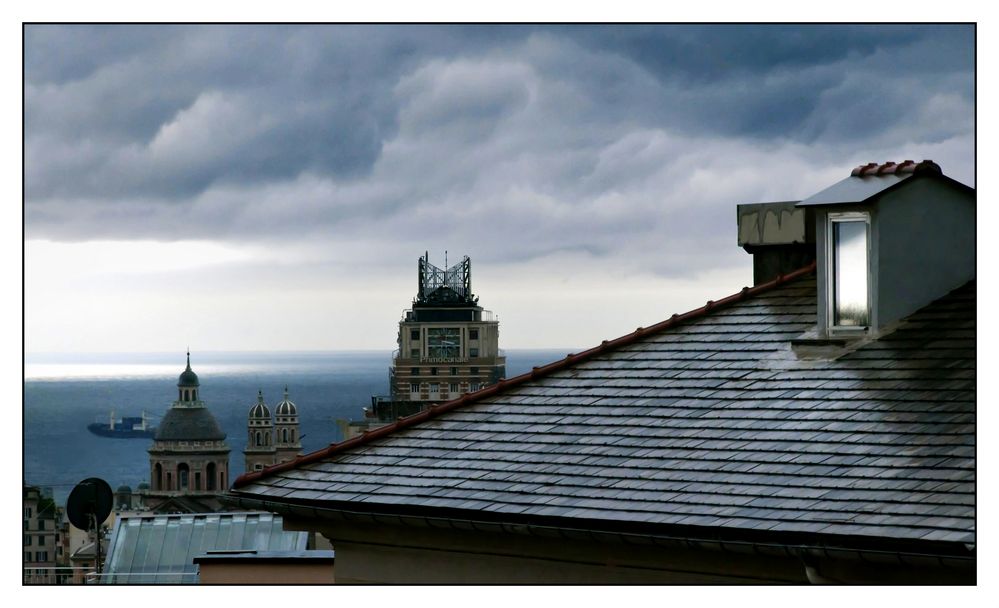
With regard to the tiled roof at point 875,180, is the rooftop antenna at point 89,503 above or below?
below

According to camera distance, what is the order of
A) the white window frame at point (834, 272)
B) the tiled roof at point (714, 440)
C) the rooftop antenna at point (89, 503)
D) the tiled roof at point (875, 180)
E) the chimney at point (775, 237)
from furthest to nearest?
the rooftop antenna at point (89, 503)
the chimney at point (775, 237)
the tiled roof at point (875, 180)
the white window frame at point (834, 272)
the tiled roof at point (714, 440)

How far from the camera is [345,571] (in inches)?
372

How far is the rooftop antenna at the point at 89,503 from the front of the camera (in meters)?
20.9

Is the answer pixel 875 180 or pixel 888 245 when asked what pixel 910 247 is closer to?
pixel 888 245

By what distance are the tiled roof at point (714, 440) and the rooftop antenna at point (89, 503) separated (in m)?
12.0

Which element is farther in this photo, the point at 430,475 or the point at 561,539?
the point at 430,475

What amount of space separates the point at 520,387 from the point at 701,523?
2.92m

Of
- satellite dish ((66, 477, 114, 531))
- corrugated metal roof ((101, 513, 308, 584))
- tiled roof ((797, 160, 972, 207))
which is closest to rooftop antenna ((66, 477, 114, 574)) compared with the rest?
satellite dish ((66, 477, 114, 531))

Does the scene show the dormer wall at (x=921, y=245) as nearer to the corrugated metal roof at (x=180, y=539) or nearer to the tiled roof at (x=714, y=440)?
the tiled roof at (x=714, y=440)

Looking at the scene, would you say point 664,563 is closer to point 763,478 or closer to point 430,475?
point 763,478

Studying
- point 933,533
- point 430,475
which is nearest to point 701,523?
point 933,533

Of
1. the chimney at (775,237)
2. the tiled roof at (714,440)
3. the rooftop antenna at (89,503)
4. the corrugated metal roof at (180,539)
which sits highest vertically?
the chimney at (775,237)

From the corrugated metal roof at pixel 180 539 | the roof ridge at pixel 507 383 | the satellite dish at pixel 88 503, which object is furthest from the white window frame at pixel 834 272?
the corrugated metal roof at pixel 180 539

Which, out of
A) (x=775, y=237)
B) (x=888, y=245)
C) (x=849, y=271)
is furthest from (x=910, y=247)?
(x=775, y=237)
